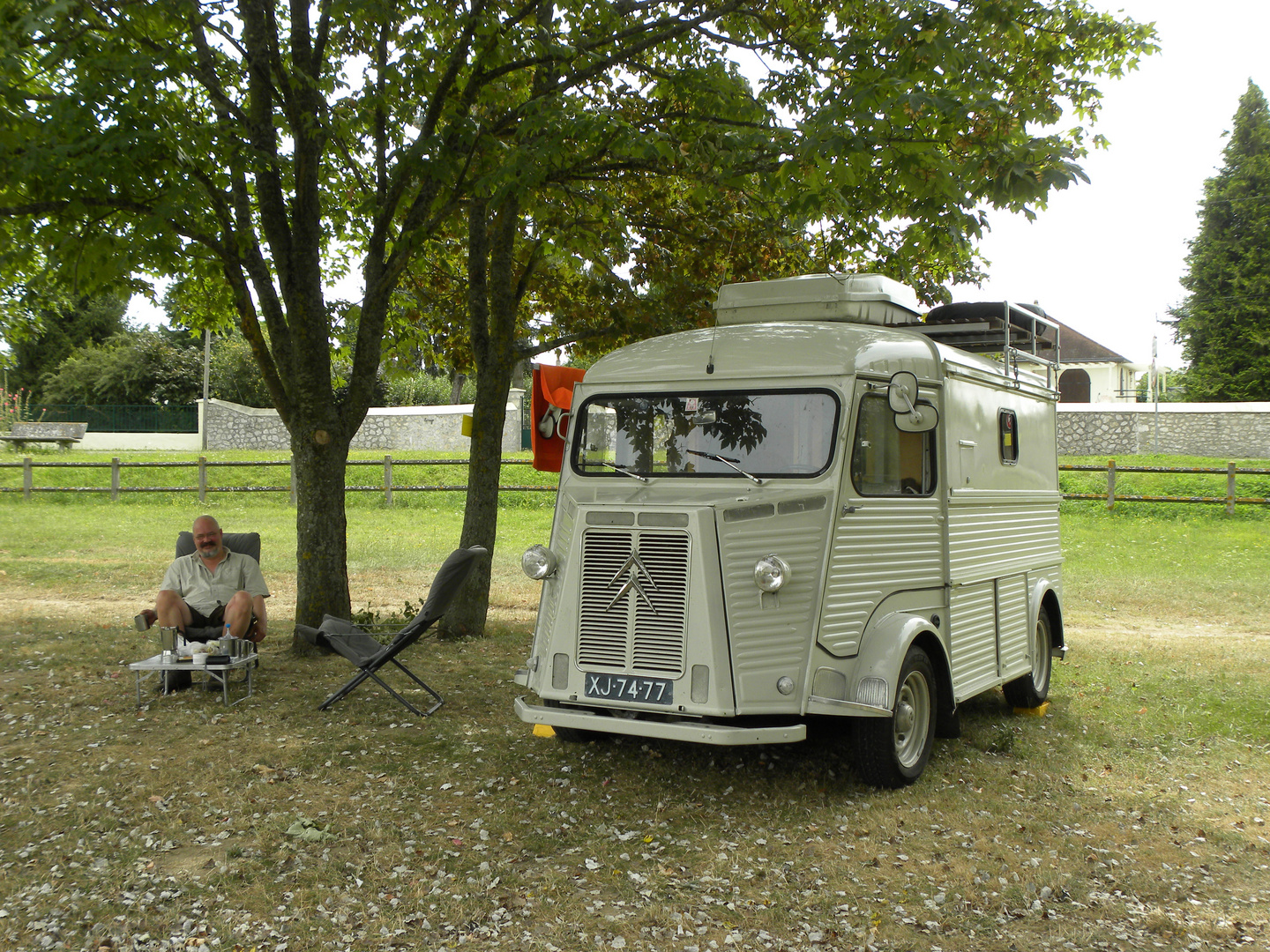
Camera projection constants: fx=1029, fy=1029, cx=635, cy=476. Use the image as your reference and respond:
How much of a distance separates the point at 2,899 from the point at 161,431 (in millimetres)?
38142

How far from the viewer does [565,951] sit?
3.80m

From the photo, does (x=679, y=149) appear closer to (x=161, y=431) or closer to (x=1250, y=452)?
(x=1250, y=452)

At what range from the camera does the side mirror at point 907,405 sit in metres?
5.44

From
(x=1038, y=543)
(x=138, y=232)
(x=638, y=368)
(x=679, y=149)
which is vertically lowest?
(x=1038, y=543)

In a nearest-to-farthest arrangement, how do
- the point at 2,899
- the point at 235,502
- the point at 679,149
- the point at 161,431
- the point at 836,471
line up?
the point at 2,899 < the point at 836,471 < the point at 679,149 < the point at 235,502 < the point at 161,431

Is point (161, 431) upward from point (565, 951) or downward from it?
upward

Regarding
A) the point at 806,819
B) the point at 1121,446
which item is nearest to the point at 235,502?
the point at 806,819

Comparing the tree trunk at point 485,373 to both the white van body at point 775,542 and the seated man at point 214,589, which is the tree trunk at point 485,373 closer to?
the seated man at point 214,589

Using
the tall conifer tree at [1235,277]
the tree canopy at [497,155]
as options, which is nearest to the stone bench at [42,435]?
the tree canopy at [497,155]

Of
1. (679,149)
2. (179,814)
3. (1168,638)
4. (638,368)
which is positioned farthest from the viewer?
(1168,638)

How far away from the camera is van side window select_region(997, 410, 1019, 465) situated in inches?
282

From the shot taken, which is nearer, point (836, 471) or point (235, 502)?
point (836, 471)

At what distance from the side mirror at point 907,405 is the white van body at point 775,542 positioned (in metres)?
0.01

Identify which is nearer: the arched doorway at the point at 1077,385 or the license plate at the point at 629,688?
the license plate at the point at 629,688
